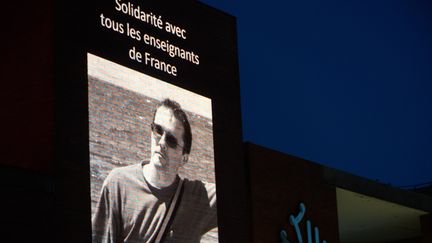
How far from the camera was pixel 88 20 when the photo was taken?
55.9ft

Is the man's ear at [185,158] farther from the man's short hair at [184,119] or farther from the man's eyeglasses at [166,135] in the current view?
the man's eyeglasses at [166,135]

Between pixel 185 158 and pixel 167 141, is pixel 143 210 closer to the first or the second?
pixel 167 141

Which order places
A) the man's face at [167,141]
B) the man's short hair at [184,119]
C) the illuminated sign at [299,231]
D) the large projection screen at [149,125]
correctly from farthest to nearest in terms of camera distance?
the illuminated sign at [299,231], the man's short hair at [184,119], the man's face at [167,141], the large projection screen at [149,125]

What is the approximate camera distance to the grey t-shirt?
644 inches

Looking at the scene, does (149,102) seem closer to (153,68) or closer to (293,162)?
(153,68)

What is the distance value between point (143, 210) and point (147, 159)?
99cm

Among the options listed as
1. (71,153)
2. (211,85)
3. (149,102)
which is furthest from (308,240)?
(71,153)

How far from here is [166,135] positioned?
59.5ft

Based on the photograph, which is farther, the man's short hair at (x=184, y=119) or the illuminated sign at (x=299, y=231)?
the illuminated sign at (x=299, y=231)

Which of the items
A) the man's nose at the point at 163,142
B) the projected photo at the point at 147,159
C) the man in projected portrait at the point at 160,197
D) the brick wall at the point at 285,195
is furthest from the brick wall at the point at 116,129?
the brick wall at the point at 285,195

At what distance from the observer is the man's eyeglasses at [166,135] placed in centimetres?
1790

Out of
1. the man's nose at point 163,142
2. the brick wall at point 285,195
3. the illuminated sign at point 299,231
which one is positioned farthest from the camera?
the illuminated sign at point 299,231

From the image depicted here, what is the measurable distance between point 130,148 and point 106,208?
1340 mm

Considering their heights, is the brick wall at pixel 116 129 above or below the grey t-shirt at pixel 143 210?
above
